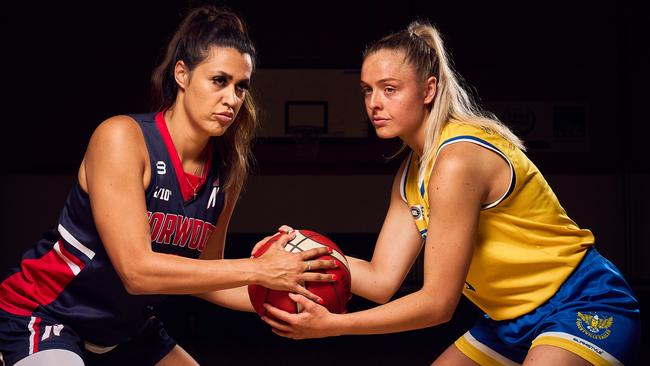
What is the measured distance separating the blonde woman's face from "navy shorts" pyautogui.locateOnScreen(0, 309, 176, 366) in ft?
3.17

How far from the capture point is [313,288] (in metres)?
2.19

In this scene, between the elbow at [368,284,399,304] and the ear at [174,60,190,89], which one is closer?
the ear at [174,60,190,89]

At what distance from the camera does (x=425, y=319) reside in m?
2.12

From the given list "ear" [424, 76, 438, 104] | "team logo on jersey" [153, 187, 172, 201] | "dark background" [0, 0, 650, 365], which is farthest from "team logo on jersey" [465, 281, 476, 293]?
"dark background" [0, 0, 650, 365]

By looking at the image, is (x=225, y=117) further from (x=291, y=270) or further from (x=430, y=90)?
(x=430, y=90)

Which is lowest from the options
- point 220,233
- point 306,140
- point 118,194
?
point 306,140

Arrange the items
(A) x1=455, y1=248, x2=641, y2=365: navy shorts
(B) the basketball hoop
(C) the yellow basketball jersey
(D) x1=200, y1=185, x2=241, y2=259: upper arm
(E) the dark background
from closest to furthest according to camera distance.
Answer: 1. (A) x1=455, y1=248, x2=641, y2=365: navy shorts
2. (C) the yellow basketball jersey
3. (D) x1=200, y1=185, x2=241, y2=259: upper arm
4. (E) the dark background
5. (B) the basketball hoop

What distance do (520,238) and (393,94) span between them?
54 centimetres

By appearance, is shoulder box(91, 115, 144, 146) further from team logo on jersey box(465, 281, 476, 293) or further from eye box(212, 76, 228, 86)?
team logo on jersey box(465, 281, 476, 293)

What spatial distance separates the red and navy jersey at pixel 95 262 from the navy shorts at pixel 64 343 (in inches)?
1.2

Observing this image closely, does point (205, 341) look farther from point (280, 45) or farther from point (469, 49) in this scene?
point (469, 49)

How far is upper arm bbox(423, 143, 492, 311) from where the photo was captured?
2.07m

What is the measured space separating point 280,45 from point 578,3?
231 cm

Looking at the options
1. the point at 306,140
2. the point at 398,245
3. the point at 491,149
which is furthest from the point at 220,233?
the point at 306,140
